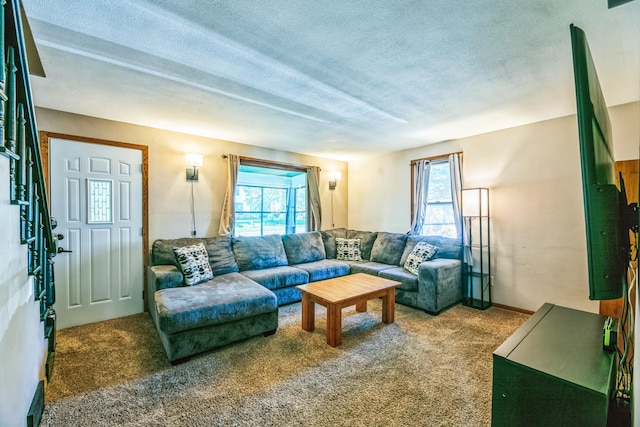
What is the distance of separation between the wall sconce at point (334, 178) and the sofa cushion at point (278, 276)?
6.94ft

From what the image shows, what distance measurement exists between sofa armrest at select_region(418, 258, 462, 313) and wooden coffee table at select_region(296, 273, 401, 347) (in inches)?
17.9

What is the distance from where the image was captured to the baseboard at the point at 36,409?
1.47m

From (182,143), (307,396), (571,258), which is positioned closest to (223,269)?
(182,143)

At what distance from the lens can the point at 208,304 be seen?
2.44 metres

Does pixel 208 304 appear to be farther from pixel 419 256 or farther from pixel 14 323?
pixel 419 256

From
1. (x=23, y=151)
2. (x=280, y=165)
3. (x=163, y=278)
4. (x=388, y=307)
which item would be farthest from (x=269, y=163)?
(x=23, y=151)

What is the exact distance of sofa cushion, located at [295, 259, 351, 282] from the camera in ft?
13.1

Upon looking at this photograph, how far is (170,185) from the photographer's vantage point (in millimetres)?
3658

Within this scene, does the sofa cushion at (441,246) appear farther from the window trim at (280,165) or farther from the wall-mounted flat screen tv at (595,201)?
the wall-mounted flat screen tv at (595,201)

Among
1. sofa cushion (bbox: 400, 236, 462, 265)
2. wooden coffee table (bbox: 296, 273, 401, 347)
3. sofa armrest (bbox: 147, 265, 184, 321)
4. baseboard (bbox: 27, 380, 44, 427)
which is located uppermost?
sofa cushion (bbox: 400, 236, 462, 265)

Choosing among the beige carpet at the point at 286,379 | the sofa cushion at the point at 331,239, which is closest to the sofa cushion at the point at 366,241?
the sofa cushion at the point at 331,239

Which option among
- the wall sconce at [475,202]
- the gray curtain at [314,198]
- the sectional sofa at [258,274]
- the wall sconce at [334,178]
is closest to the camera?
the sectional sofa at [258,274]

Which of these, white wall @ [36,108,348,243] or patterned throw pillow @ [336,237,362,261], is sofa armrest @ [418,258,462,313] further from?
white wall @ [36,108,348,243]

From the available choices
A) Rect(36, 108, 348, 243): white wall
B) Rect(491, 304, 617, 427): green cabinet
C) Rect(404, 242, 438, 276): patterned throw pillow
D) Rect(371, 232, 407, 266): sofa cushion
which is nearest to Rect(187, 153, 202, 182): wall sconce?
Rect(36, 108, 348, 243): white wall
